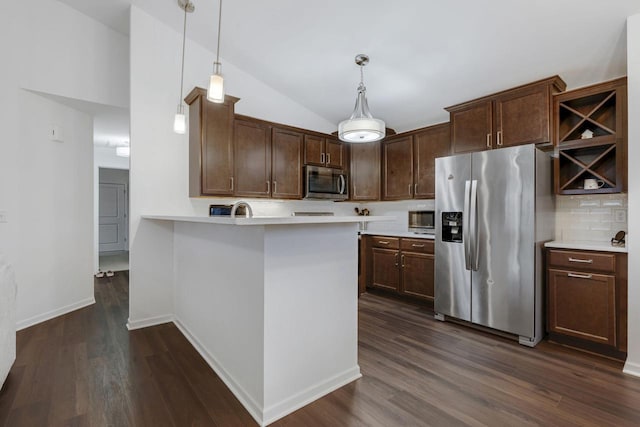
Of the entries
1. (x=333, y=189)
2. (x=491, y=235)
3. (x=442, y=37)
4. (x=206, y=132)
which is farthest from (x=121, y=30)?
(x=491, y=235)

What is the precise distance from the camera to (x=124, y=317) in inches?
132

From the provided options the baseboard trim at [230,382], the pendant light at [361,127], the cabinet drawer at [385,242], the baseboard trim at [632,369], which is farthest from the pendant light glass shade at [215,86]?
the baseboard trim at [632,369]

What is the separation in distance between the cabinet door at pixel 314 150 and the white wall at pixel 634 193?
10.2ft

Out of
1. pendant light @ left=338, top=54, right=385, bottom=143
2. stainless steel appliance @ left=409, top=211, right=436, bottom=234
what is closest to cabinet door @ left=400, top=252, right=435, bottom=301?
stainless steel appliance @ left=409, top=211, right=436, bottom=234

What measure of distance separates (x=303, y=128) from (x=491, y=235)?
282cm

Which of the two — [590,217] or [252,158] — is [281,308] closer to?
[252,158]

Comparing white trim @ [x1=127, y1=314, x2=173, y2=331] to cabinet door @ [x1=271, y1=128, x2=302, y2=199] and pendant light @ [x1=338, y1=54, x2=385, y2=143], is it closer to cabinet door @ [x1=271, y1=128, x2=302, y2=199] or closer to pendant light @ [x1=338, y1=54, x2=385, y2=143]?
cabinet door @ [x1=271, y1=128, x2=302, y2=199]

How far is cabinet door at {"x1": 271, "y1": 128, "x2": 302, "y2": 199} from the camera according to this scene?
12.9 ft

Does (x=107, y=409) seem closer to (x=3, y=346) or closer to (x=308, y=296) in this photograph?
(x=3, y=346)

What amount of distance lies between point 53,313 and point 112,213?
18.5ft

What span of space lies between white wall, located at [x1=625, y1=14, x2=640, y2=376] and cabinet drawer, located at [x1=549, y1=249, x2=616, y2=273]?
0.14 metres

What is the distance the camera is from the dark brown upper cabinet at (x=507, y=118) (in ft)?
9.20

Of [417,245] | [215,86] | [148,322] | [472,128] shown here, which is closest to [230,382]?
[148,322]

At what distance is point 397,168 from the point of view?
4.37m
